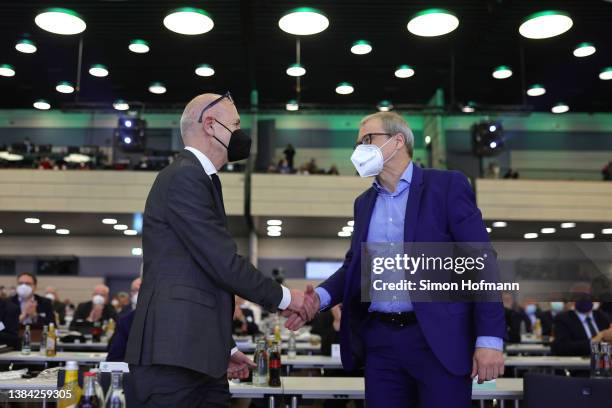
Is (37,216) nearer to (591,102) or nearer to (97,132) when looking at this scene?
(97,132)

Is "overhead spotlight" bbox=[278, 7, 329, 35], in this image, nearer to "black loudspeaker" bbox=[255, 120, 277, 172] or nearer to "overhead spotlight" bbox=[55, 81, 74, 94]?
"overhead spotlight" bbox=[55, 81, 74, 94]

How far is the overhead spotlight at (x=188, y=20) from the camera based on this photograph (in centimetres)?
838

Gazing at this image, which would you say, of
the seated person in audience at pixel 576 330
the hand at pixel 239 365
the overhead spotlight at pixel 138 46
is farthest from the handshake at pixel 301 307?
the overhead spotlight at pixel 138 46

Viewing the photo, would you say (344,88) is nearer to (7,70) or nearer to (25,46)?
(25,46)

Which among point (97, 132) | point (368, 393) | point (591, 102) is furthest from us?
point (97, 132)

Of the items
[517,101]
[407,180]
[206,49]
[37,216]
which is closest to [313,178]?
[206,49]

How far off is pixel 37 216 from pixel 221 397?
1465 cm

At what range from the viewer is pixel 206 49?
1175 centimetres

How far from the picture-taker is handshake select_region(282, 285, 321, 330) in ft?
7.31

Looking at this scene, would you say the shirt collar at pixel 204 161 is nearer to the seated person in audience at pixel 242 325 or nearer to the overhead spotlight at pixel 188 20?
the seated person in audience at pixel 242 325

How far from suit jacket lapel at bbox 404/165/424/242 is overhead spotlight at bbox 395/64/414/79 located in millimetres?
10875

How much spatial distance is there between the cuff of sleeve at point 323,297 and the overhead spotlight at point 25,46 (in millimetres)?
10699

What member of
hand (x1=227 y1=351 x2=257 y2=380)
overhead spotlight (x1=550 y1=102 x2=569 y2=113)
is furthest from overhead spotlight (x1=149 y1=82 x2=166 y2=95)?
hand (x1=227 y1=351 x2=257 y2=380)

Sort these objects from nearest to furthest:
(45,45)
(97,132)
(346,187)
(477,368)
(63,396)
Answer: (63,396), (477,368), (45,45), (346,187), (97,132)
